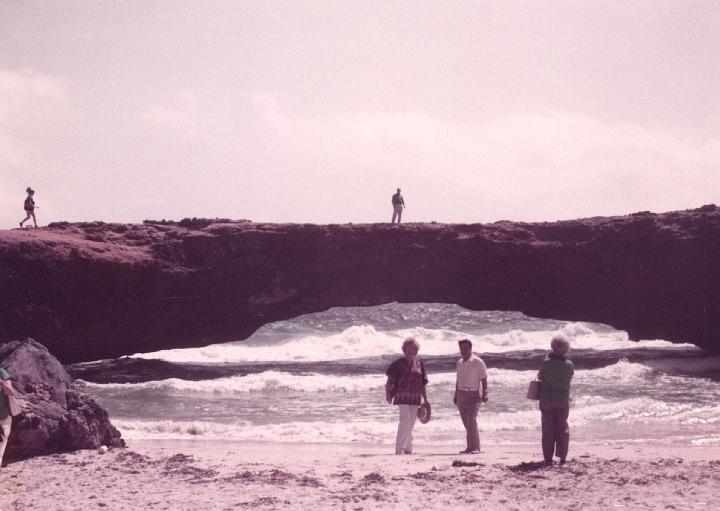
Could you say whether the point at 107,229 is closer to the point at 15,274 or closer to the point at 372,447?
the point at 15,274


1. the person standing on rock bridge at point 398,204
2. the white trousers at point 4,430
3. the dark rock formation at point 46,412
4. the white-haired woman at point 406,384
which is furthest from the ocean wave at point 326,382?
the white trousers at point 4,430

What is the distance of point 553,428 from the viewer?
7.75 m

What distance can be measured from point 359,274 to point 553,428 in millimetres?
18781

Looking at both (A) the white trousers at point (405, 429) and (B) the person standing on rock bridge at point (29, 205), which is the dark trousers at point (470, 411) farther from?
(B) the person standing on rock bridge at point (29, 205)

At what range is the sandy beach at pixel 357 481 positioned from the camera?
20.3 ft

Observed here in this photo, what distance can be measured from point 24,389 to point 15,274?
13851 millimetres

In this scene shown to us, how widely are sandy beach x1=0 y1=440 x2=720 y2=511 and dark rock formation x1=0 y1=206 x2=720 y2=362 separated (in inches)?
591

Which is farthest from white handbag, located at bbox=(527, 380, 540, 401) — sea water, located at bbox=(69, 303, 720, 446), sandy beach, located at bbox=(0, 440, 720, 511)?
sea water, located at bbox=(69, 303, 720, 446)

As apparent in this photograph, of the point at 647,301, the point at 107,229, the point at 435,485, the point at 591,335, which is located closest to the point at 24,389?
the point at 435,485

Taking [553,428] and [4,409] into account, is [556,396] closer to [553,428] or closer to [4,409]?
[553,428]

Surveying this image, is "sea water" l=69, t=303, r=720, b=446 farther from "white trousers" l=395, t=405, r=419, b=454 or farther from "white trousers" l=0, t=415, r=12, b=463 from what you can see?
"white trousers" l=0, t=415, r=12, b=463

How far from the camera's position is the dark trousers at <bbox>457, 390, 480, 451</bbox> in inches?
357

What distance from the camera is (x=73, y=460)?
7957 mm

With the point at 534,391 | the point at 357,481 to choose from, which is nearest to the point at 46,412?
the point at 357,481
